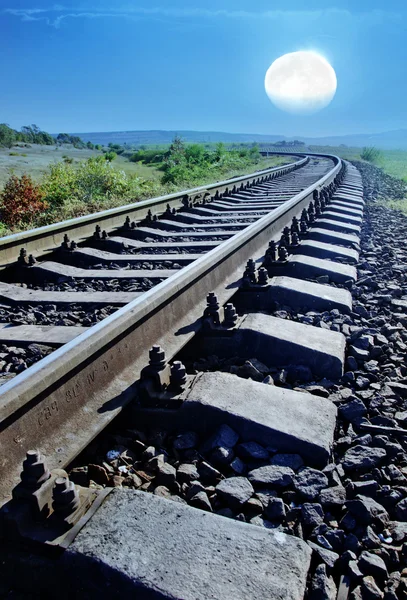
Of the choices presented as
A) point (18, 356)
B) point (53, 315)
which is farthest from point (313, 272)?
point (18, 356)

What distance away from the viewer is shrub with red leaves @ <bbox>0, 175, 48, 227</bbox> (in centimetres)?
1001

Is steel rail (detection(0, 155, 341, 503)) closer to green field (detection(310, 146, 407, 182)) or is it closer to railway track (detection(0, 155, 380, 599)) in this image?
railway track (detection(0, 155, 380, 599))

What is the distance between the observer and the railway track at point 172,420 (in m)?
1.52

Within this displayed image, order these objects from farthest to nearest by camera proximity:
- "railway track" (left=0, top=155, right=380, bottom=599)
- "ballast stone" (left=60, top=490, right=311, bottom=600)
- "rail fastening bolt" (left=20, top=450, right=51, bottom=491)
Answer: "rail fastening bolt" (left=20, top=450, right=51, bottom=491) < "railway track" (left=0, top=155, right=380, bottom=599) < "ballast stone" (left=60, top=490, right=311, bottom=600)

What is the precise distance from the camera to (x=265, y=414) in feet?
7.61

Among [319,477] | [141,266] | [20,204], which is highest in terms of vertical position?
[141,266]

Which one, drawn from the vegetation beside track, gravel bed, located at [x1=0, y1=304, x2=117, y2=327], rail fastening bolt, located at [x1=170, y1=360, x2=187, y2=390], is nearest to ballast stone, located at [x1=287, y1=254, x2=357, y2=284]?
gravel bed, located at [x1=0, y1=304, x2=117, y2=327]

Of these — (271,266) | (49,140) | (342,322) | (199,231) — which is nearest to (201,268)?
(342,322)

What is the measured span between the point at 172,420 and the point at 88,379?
0.43 meters

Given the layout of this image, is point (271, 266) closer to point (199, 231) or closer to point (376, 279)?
point (376, 279)

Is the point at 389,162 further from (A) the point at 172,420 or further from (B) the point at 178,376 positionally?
(A) the point at 172,420

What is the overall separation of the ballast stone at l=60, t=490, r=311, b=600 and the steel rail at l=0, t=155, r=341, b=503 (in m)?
0.39

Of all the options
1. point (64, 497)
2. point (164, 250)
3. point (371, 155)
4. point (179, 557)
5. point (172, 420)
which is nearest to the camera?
point (179, 557)

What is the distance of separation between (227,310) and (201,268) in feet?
1.89
